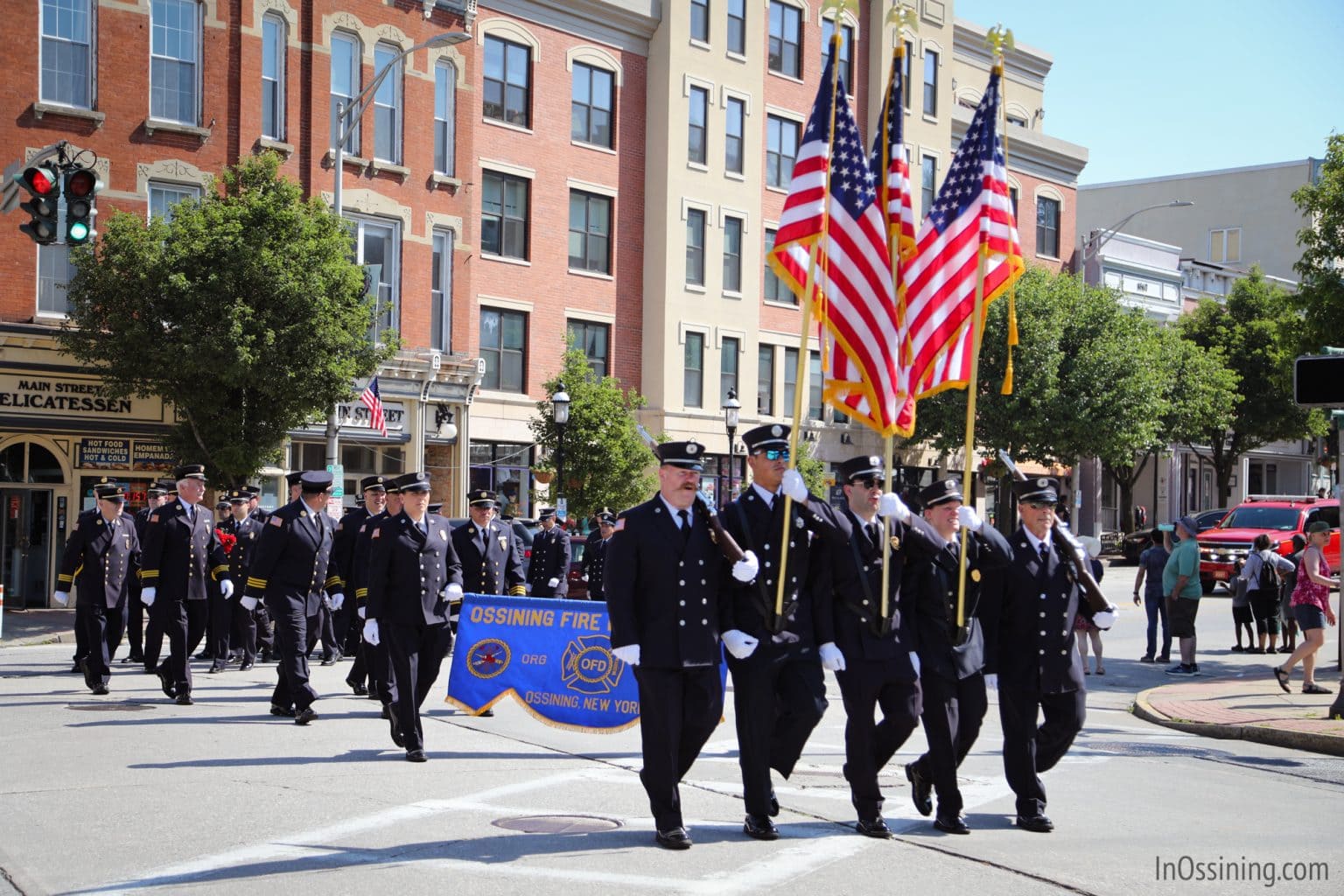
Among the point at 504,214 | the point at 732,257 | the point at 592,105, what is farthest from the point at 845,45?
the point at 504,214

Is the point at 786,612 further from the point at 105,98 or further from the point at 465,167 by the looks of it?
the point at 465,167

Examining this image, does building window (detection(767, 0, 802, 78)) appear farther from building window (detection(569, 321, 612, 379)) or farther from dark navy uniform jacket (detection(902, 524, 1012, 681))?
dark navy uniform jacket (detection(902, 524, 1012, 681))

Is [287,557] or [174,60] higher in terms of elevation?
[174,60]

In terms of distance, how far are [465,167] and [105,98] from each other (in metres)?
8.57

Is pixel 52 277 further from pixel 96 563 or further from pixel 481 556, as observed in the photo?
pixel 481 556

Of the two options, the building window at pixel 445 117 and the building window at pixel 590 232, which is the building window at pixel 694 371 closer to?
the building window at pixel 590 232

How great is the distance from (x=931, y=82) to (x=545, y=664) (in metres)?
36.7

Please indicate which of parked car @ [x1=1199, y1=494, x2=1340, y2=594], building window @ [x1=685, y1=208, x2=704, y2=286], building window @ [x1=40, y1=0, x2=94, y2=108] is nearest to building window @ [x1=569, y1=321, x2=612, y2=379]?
building window @ [x1=685, y1=208, x2=704, y2=286]

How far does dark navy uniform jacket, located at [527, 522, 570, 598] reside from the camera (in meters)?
18.5

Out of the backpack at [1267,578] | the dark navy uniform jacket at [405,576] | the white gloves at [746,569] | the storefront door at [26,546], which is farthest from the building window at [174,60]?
the white gloves at [746,569]

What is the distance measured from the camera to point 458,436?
3219 centimetres

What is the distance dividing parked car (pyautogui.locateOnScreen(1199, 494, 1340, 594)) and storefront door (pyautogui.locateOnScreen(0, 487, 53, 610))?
23.9 meters

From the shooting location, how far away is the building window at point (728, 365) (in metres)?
39.6

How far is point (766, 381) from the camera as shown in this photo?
41219 millimetres
